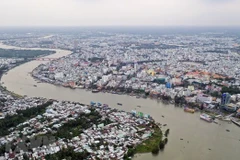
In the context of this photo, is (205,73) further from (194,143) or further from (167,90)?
(194,143)

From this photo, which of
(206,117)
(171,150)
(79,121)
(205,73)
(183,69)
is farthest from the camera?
(183,69)

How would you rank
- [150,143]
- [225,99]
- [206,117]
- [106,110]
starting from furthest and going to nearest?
[225,99], [106,110], [206,117], [150,143]

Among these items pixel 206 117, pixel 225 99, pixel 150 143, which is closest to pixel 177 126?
pixel 206 117

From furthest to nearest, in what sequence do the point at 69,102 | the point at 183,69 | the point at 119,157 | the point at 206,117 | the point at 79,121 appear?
the point at 183,69 → the point at 69,102 → the point at 206,117 → the point at 79,121 → the point at 119,157

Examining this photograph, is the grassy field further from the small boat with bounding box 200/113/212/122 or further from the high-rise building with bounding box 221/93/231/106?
the high-rise building with bounding box 221/93/231/106

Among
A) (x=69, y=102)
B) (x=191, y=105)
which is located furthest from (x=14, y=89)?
(x=191, y=105)

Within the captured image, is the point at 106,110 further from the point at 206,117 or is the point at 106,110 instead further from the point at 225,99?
the point at 225,99
